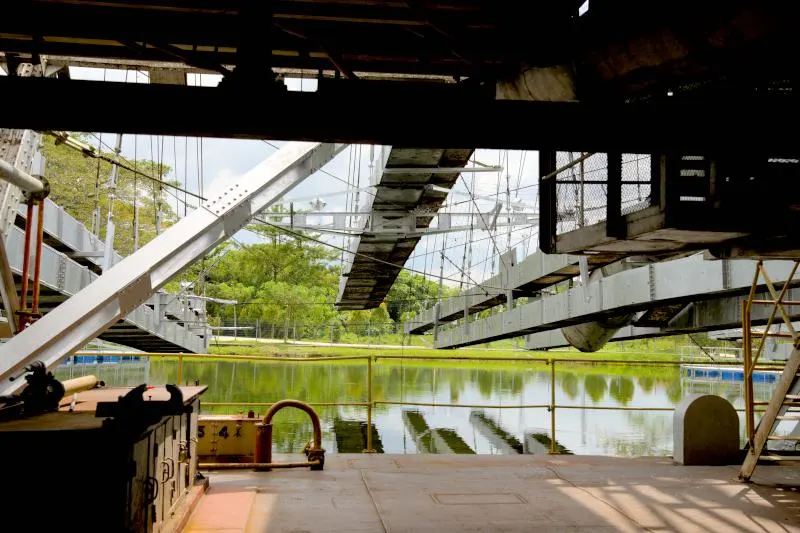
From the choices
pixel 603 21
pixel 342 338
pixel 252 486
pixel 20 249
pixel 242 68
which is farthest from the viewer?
pixel 342 338

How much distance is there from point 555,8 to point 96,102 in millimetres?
3694

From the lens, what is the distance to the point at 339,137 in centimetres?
510

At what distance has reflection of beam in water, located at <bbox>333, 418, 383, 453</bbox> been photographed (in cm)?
2365

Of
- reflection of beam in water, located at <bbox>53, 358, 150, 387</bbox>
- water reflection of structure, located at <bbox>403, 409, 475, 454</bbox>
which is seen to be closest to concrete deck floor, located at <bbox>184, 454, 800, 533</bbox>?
water reflection of structure, located at <bbox>403, 409, 475, 454</bbox>

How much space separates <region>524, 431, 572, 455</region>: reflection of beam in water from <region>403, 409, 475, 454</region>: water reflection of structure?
6.35ft

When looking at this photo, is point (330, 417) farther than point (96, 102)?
Yes

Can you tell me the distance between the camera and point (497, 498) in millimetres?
7500

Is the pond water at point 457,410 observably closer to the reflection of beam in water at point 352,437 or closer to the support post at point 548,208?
the reflection of beam in water at point 352,437

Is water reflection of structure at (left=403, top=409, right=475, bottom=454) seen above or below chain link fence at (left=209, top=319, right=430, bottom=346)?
below

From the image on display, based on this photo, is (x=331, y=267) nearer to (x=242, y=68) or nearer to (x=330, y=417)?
(x=330, y=417)

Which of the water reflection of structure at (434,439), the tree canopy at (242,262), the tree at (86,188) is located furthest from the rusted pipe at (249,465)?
the tree canopy at (242,262)

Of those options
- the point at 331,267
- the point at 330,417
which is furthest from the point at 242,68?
the point at 331,267

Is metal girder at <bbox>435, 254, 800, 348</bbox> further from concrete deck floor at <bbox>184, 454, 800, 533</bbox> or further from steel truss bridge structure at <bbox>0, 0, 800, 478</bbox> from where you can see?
concrete deck floor at <bbox>184, 454, 800, 533</bbox>

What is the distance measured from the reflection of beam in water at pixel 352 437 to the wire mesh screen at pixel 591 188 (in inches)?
608
